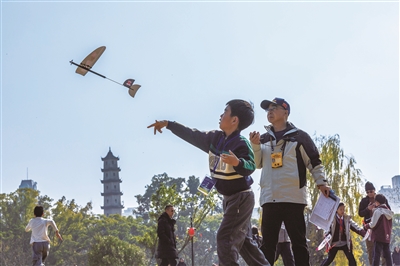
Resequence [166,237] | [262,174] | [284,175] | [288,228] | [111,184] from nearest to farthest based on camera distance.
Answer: [288,228]
[284,175]
[262,174]
[166,237]
[111,184]

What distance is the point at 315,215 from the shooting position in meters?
5.77

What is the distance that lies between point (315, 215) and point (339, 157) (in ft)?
89.6

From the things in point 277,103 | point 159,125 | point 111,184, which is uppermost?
point 111,184

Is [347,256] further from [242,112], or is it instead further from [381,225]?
[242,112]

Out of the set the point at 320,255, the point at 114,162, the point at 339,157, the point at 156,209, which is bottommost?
the point at 320,255

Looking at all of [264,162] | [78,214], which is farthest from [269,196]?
[78,214]

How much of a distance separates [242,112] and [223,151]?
0.41 m

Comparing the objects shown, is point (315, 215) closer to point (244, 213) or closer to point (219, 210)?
point (244, 213)

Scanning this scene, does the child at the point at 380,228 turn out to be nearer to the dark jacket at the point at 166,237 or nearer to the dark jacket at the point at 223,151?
the dark jacket at the point at 166,237

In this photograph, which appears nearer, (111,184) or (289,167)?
(289,167)

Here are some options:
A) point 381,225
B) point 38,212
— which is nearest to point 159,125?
point 381,225

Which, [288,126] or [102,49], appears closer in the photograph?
[288,126]

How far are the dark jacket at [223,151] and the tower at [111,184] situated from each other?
4828 inches

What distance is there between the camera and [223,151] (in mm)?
5148
